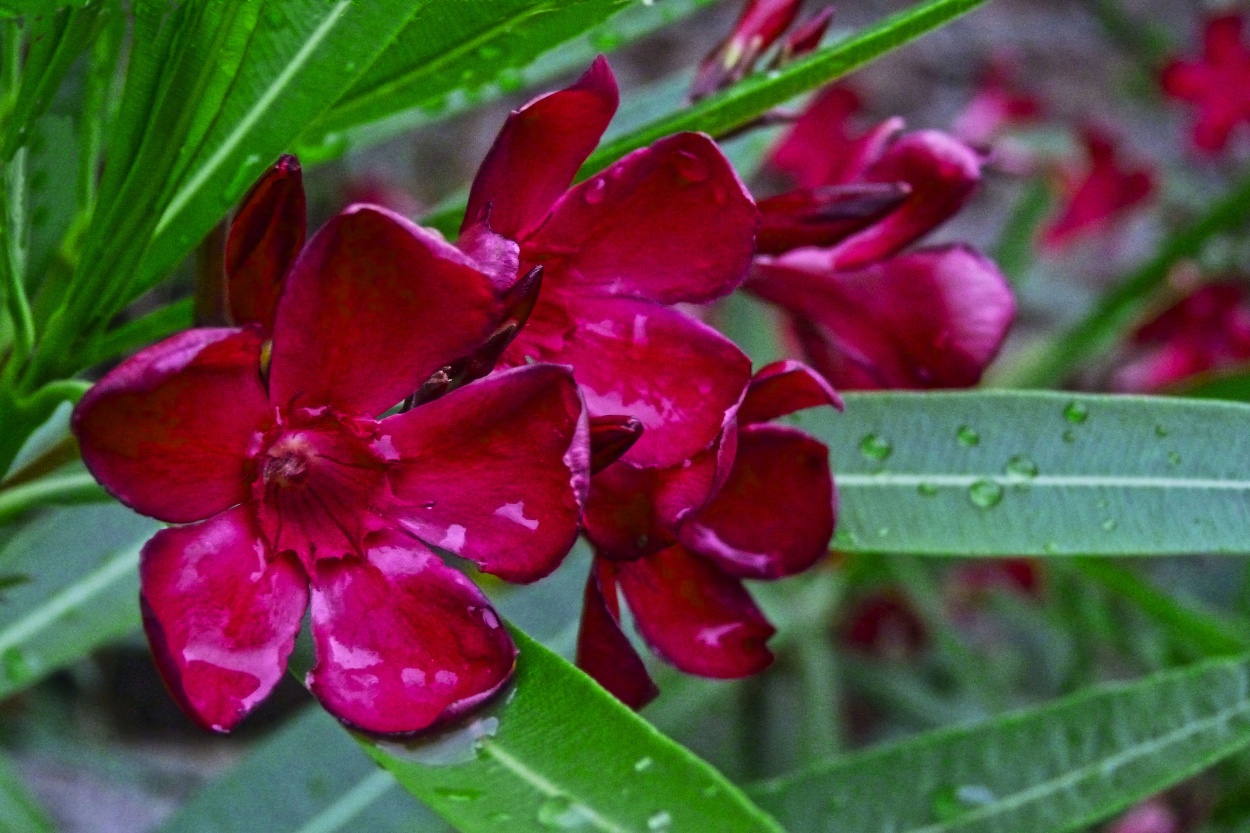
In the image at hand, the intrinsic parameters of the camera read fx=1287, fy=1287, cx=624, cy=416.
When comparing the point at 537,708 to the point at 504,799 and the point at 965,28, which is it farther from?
the point at 965,28

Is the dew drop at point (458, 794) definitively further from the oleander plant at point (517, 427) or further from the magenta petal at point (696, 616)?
the magenta petal at point (696, 616)

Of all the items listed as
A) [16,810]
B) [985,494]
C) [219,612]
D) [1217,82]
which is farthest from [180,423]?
[1217,82]

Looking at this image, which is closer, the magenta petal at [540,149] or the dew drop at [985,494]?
the magenta petal at [540,149]

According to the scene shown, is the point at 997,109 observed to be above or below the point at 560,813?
below

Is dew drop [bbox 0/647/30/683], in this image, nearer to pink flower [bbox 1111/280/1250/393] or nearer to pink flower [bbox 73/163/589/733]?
pink flower [bbox 73/163/589/733]

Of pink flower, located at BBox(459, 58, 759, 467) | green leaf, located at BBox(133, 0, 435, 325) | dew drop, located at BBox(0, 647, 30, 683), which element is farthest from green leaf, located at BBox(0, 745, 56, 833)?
pink flower, located at BBox(459, 58, 759, 467)

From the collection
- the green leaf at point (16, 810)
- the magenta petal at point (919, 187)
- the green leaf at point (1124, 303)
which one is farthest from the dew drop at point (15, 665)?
the green leaf at point (1124, 303)

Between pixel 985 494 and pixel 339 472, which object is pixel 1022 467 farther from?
pixel 339 472
